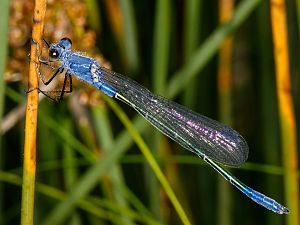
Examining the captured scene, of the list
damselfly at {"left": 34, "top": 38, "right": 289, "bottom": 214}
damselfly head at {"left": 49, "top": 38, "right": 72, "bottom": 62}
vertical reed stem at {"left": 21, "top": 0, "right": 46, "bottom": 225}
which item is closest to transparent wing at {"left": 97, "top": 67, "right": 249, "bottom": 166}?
damselfly at {"left": 34, "top": 38, "right": 289, "bottom": 214}

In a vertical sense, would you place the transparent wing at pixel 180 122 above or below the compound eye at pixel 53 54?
below

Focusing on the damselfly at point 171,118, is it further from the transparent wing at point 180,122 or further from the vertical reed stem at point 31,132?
the vertical reed stem at point 31,132

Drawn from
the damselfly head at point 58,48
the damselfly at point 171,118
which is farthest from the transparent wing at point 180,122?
the damselfly head at point 58,48

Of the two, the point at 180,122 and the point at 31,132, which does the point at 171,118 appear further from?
the point at 31,132

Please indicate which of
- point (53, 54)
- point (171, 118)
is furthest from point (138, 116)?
point (53, 54)

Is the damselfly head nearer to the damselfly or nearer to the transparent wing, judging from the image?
the damselfly

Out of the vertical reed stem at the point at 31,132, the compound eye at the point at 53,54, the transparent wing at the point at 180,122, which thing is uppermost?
the compound eye at the point at 53,54

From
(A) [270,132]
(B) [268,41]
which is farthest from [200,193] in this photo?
(B) [268,41]

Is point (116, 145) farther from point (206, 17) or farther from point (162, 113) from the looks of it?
point (206, 17)
